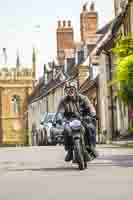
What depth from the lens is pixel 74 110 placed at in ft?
50.5

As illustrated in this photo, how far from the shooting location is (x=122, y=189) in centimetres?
1105

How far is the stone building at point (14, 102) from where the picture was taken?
119062 millimetres

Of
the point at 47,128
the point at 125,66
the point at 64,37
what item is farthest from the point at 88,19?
the point at 125,66

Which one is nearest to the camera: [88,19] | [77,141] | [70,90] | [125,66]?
[77,141]

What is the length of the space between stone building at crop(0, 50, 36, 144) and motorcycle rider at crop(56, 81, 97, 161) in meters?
102

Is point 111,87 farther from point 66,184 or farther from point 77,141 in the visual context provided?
point 66,184

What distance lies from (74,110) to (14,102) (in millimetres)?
105342

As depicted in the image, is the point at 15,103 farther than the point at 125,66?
Yes

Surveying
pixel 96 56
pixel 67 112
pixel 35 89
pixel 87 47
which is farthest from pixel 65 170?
pixel 35 89

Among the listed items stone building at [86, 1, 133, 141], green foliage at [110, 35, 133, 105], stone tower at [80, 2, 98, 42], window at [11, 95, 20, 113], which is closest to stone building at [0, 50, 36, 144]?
window at [11, 95, 20, 113]

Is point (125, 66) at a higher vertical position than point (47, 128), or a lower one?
higher

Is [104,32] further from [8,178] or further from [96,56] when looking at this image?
[8,178]

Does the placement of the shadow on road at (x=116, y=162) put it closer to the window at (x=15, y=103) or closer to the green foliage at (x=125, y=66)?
the green foliage at (x=125, y=66)

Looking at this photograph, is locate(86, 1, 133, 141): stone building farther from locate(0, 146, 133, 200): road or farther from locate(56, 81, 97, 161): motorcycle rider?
locate(0, 146, 133, 200): road
